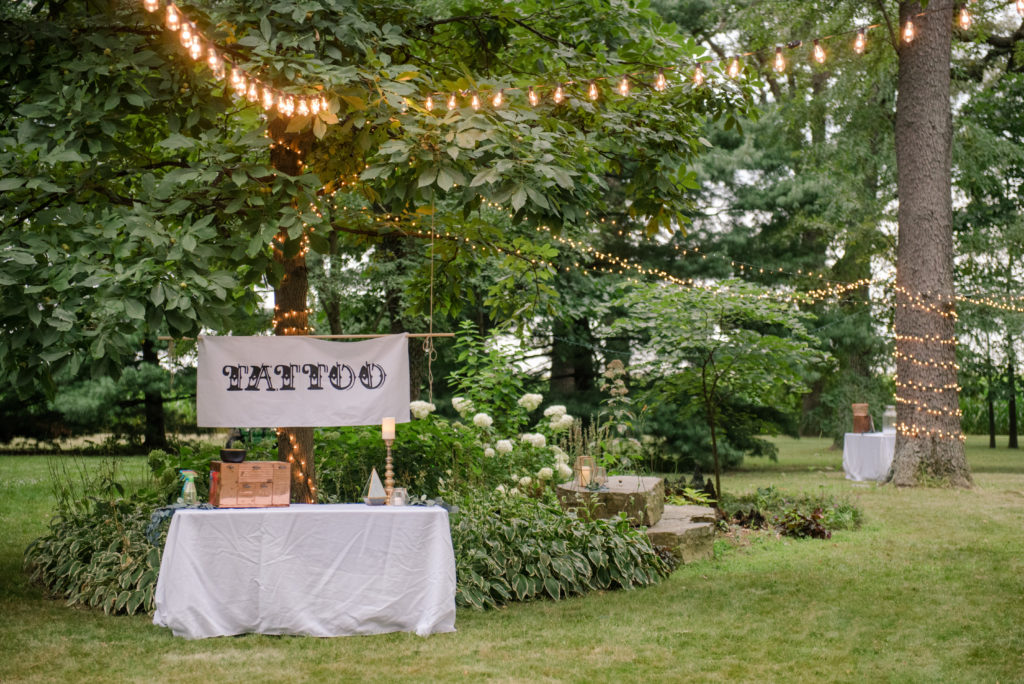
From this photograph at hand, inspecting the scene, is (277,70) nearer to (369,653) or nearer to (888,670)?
(369,653)

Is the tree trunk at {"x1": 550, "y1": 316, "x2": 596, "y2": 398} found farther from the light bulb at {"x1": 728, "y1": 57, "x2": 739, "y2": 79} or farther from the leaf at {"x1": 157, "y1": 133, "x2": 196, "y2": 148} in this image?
the leaf at {"x1": 157, "y1": 133, "x2": 196, "y2": 148}

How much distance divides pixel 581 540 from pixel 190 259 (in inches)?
122

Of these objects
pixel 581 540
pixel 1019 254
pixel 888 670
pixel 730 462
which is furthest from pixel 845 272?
pixel 888 670

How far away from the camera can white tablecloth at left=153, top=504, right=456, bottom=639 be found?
4906mm

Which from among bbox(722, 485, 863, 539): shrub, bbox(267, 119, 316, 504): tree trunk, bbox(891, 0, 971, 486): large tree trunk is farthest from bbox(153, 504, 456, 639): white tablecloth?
bbox(891, 0, 971, 486): large tree trunk

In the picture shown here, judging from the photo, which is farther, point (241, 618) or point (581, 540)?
point (581, 540)

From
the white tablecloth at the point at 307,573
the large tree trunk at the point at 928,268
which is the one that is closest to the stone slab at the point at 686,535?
the white tablecloth at the point at 307,573

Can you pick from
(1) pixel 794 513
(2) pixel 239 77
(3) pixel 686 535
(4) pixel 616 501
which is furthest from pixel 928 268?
(2) pixel 239 77

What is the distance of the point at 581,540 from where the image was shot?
245 inches

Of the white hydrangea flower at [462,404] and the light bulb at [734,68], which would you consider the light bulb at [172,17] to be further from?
the white hydrangea flower at [462,404]

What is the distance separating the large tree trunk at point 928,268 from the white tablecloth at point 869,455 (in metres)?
1.68

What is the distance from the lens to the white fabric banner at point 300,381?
17.7ft

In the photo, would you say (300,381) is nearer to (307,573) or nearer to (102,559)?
(307,573)

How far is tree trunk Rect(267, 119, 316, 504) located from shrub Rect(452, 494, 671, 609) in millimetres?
1103
